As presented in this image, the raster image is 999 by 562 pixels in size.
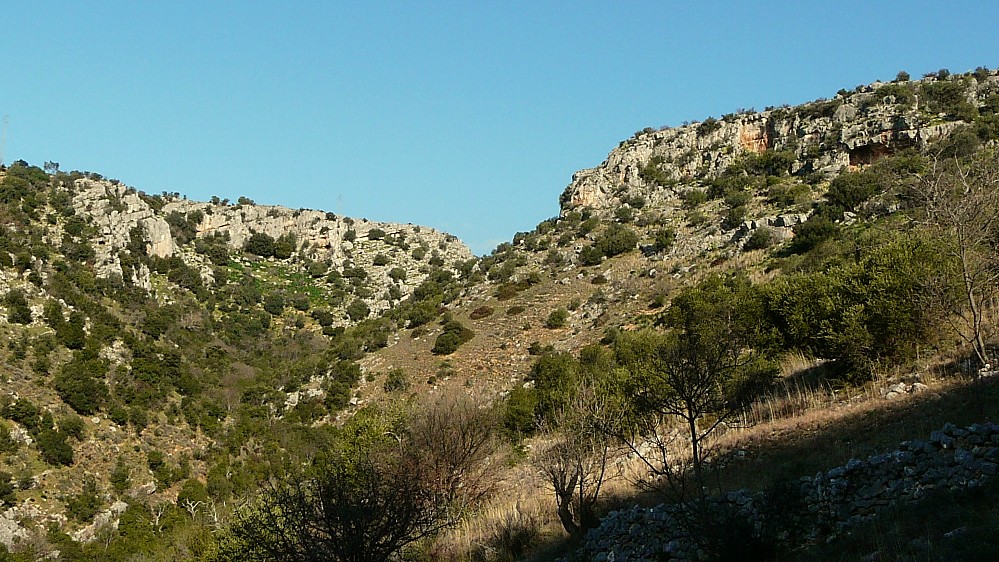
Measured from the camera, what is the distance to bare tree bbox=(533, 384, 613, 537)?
12.8 m

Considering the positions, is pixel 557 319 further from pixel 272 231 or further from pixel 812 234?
pixel 272 231

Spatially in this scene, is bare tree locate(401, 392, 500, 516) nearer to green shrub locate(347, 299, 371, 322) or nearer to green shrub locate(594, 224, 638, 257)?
green shrub locate(594, 224, 638, 257)

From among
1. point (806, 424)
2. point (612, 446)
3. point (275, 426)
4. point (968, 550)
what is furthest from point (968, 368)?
point (275, 426)

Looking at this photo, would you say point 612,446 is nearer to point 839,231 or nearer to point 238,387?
point 839,231

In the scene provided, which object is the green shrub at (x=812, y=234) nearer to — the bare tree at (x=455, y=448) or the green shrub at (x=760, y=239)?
the green shrub at (x=760, y=239)

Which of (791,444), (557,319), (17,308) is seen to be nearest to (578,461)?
(791,444)

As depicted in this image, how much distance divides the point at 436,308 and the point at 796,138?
34.6m

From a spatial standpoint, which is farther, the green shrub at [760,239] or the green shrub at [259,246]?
the green shrub at [259,246]

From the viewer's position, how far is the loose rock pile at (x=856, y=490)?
812 centimetres

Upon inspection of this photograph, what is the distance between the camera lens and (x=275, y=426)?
139 ft

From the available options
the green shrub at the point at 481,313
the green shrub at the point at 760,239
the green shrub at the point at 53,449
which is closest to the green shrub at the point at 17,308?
the green shrub at the point at 53,449

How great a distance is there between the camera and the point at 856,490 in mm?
8742

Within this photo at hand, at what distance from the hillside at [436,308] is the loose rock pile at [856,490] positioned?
3.79 meters

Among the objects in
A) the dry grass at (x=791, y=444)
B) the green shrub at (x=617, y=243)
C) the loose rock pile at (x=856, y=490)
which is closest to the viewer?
the loose rock pile at (x=856, y=490)
